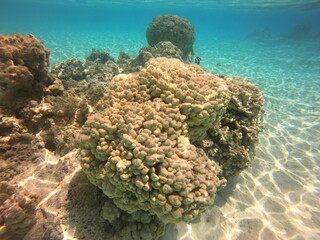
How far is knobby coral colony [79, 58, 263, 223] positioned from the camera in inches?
89.0

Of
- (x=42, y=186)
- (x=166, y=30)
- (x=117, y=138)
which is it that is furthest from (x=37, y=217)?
(x=166, y=30)

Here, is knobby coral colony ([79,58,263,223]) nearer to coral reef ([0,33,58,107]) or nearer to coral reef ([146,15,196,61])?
coral reef ([0,33,58,107])

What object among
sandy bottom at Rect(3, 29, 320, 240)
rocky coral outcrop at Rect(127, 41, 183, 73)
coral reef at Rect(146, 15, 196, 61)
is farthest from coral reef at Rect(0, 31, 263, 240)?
coral reef at Rect(146, 15, 196, 61)

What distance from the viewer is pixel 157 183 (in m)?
2.21

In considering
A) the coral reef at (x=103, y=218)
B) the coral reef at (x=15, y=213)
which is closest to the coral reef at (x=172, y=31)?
the coral reef at (x=103, y=218)

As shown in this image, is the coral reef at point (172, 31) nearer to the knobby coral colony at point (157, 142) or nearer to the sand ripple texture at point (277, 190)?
the sand ripple texture at point (277, 190)

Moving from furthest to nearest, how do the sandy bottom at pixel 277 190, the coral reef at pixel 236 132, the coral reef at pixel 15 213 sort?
1. the coral reef at pixel 236 132
2. the sandy bottom at pixel 277 190
3. the coral reef at pixel 15 213

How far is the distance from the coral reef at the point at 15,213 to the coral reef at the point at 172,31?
476 inches

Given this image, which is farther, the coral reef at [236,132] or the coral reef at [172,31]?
the coral reef at [172,31]

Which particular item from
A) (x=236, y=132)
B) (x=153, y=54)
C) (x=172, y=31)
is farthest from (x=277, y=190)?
(x=172, y=31)

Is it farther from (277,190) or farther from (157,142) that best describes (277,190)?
(157,142)

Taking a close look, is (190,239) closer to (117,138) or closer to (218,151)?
(218,151)

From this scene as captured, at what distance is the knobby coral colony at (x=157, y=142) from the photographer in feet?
7.41

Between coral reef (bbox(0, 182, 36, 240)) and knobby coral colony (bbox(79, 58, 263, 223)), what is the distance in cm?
105
